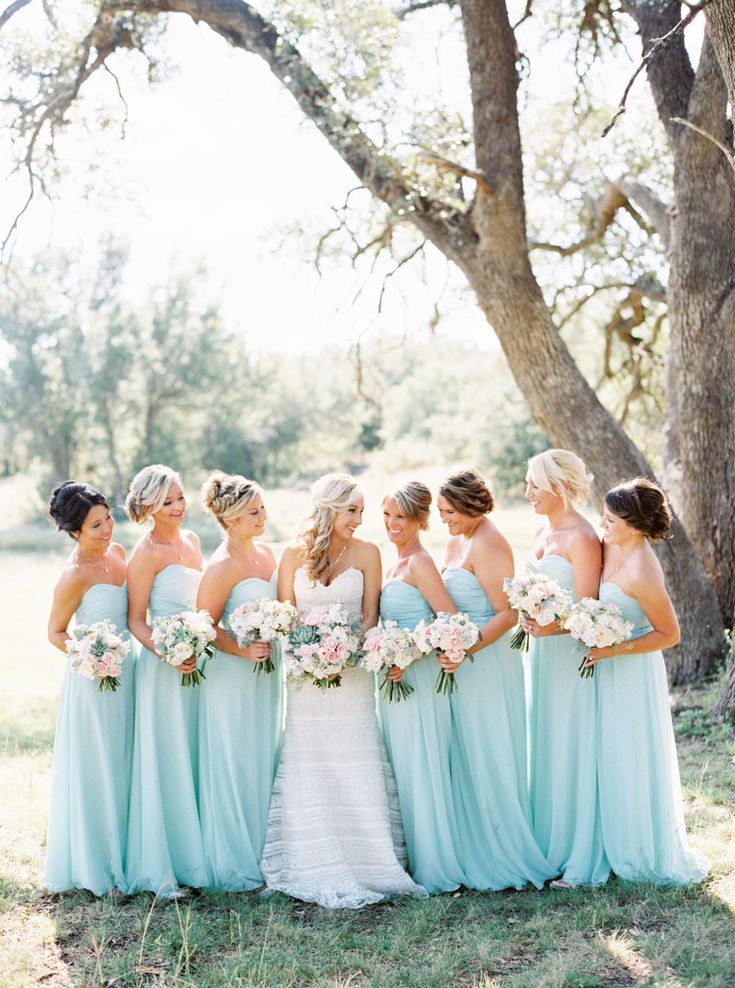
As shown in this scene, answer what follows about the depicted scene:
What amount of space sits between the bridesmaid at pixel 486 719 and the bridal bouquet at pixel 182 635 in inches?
52.4

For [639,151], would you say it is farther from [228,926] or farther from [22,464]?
[22,464]

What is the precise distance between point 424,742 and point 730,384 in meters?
5.61

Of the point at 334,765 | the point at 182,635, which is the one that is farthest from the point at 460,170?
the point at 334,765

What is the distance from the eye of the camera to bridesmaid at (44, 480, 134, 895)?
17.7 ft

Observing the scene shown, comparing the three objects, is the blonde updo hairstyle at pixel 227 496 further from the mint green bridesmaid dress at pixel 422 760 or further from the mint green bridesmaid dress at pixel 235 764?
the mint green bridesmaid dress at pixel 422 760

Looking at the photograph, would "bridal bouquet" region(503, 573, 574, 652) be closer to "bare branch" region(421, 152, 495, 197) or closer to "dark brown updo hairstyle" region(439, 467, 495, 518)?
"dark brown updo hairstyle" region(439, 467, 495, 518)

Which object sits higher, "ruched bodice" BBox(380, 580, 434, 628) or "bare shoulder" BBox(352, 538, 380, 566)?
"bare shoulder" BBox(352, 538, 380, 566)

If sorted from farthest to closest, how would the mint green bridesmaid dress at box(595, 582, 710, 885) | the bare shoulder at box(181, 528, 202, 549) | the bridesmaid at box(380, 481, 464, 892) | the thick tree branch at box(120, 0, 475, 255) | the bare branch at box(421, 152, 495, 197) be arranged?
the thick tree branch at box(120, 0, 475, 255) < the bare branch at box(421, 152, 495, 197) < the bare shoulder at box(181, 528, 202, 549) < the bridesmaid at box(380, 481, 464, 892) < the mint green bridesmaid dress at box(595, 582, 710, 885)

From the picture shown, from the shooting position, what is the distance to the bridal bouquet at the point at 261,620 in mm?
5133

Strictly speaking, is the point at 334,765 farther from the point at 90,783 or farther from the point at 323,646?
the point at 90,783

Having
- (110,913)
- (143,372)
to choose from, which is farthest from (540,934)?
(143,372)

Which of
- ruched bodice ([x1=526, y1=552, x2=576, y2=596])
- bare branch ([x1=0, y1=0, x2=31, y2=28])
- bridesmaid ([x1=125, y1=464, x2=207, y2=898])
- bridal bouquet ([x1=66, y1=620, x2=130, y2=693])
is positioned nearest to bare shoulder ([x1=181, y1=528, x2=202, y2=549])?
bridesmaid ([x1=125, y1=464, x2=207, y2=898])

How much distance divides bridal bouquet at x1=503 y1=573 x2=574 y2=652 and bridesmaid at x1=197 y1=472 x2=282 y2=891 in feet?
4.38

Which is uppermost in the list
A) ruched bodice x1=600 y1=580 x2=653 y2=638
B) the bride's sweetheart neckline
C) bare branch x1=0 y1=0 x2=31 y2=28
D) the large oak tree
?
bare branch x1=0 y1=0 x2=31 y2=28
